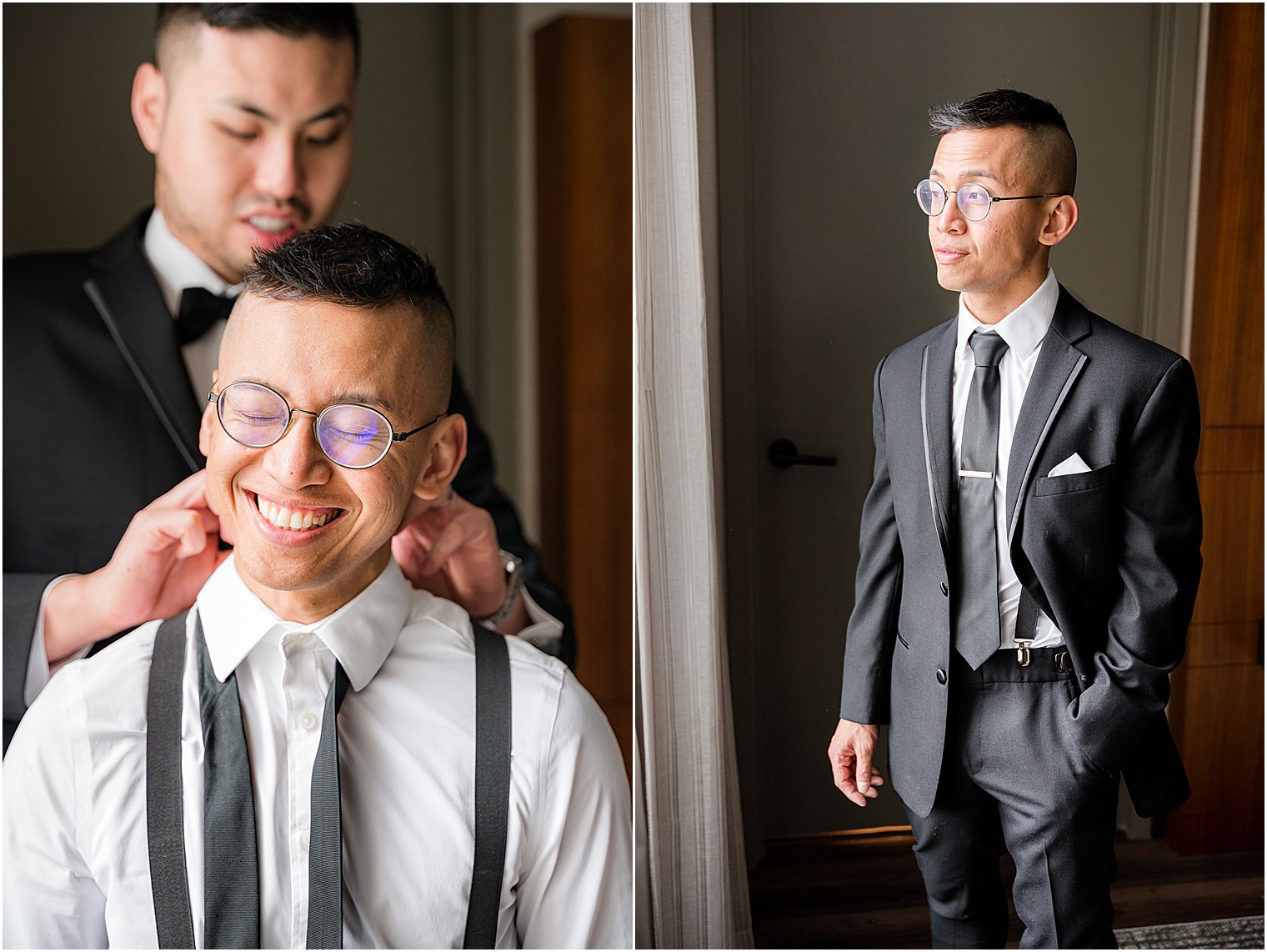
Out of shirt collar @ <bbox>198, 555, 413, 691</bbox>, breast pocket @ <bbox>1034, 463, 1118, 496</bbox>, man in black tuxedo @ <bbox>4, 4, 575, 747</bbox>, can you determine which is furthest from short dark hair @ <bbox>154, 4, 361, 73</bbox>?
breast pocket @ <bbox>1034, 463, 1118, 496</bbox>

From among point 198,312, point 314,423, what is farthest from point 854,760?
point 198,312

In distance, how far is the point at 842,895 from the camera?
2.04 m

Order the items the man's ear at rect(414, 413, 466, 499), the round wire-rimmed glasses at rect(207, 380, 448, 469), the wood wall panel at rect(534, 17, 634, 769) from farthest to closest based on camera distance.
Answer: the wood wall panel at rect(534, 17, 634, 769), the man's ear at rect(414, 413, 466, 499), the round wire-rimmed glasses at rect(207, 380, 448, 469)

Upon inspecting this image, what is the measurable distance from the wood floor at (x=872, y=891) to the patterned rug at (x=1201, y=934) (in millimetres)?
18

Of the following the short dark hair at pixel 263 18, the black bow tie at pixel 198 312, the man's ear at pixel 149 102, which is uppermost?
the short dark hair at pixel 263 18

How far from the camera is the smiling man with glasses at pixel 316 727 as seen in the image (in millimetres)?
1802

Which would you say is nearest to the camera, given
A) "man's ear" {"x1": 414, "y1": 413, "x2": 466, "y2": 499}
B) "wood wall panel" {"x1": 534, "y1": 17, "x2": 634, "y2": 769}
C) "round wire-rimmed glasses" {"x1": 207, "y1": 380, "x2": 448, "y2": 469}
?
"round wire-rimmed glasses" {"x1": 207, "y1": 380, "x2": 448, "y2": 469}

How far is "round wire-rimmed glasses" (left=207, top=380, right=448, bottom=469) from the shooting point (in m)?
1.78

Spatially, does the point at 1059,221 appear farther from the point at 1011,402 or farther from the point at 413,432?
the point at 413,432

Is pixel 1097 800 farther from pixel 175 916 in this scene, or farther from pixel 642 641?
pixel 175 916

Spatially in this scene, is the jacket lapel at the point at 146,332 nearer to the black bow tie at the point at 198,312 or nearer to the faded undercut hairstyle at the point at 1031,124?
the black bow tie at the point at 198,312

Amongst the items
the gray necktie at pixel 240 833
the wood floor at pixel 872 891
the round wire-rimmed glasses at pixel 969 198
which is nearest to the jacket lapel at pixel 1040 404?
the round wire-rimmed glasses at pixel 969 198

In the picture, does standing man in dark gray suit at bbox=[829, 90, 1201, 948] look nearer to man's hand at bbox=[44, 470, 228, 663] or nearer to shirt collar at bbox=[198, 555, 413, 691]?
shirt collar at bbox=[198, 555, 413, 691]

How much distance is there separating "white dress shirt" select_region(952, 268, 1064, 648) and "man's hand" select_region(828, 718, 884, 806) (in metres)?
0.29
